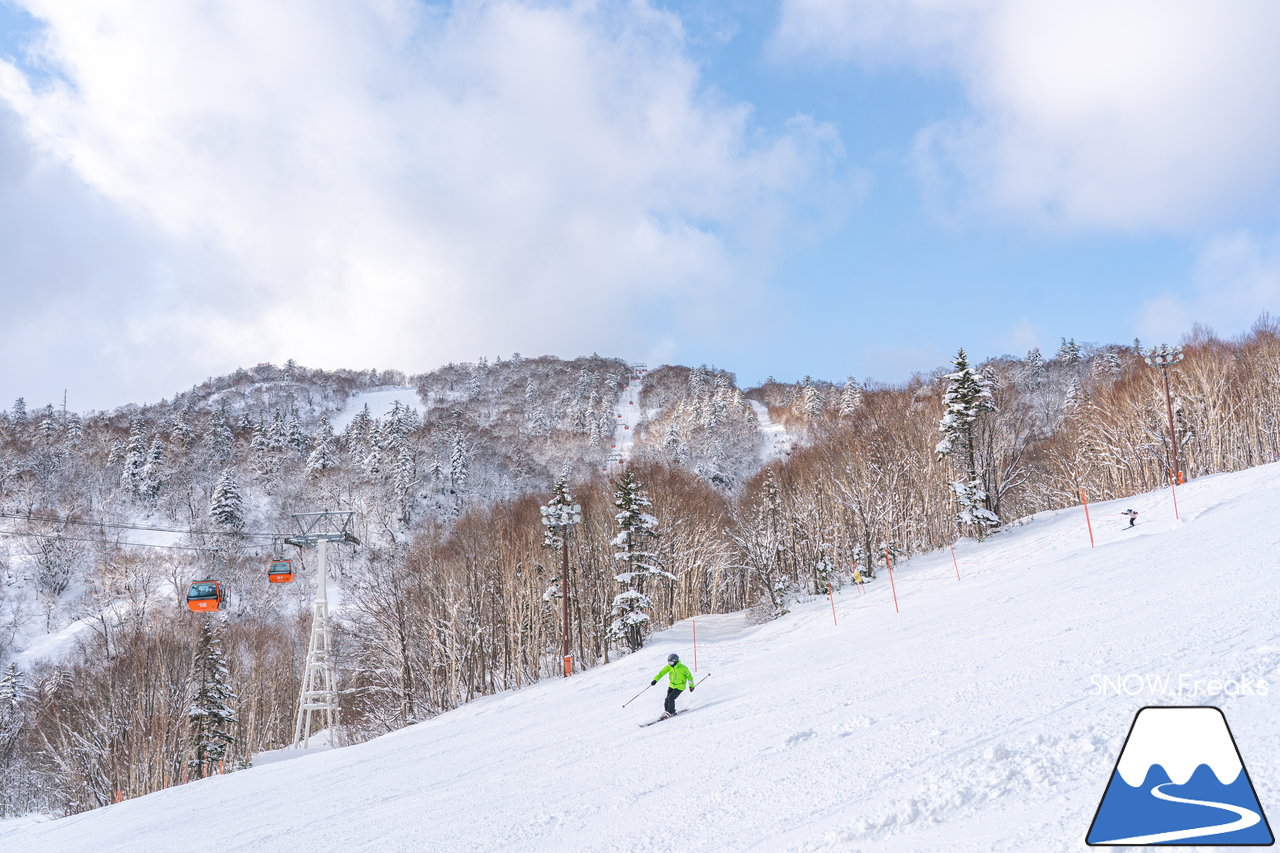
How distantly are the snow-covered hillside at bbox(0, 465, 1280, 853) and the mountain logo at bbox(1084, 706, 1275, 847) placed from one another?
0.73m

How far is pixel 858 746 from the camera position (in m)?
7.82

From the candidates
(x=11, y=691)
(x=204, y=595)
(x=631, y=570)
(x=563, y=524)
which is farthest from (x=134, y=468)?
(x=631, y=570)

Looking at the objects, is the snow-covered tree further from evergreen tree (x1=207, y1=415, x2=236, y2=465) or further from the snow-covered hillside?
the snow-covered hillside

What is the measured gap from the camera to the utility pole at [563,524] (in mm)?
31828

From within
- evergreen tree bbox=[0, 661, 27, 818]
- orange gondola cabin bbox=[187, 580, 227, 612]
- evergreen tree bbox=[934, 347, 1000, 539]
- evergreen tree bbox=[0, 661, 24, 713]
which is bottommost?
evergreen tree bbox=[0, 661, 27, 818]

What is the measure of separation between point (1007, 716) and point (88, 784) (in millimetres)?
46459

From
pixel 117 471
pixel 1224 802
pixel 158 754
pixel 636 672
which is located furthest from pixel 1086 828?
pixel 117 471

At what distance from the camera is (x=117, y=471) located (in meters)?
A: 96.4

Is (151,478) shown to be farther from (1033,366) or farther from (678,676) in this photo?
(1033,366)

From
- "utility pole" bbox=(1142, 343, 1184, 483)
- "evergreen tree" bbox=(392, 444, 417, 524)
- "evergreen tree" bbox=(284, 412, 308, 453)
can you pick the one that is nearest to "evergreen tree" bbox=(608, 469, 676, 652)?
"utility pole" bbox=(1142, 343, 1184, 483)

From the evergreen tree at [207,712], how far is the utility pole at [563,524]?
19898 mm

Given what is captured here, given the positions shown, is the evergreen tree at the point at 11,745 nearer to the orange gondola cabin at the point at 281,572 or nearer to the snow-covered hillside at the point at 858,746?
→ the orange gondola cabin at the point at 281,572

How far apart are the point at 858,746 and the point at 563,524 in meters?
25.0

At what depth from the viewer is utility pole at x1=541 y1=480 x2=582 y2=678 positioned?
31.8 metres
